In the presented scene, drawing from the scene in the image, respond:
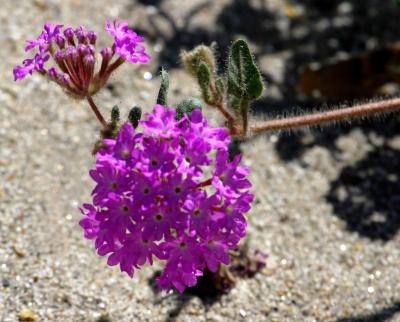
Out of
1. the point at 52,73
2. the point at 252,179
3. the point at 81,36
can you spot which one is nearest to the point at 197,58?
the point at 81,36

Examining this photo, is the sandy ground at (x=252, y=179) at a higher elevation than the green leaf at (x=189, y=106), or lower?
lower

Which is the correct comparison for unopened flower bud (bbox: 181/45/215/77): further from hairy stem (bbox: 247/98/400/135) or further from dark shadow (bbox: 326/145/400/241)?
dark shadow (bbox: 326/145/400/241)

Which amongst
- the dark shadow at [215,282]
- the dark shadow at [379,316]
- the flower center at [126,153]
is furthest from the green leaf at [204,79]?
the dark shadow at [379,316]

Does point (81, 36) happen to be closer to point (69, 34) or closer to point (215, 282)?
point (69, 34)

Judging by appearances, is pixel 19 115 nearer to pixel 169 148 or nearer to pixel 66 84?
pixel 66 84

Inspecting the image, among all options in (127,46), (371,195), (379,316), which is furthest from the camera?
(371,195)

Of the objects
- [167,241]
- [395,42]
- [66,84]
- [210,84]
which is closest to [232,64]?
[210,84]

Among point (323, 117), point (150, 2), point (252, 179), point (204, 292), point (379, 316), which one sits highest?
point (323, 117)

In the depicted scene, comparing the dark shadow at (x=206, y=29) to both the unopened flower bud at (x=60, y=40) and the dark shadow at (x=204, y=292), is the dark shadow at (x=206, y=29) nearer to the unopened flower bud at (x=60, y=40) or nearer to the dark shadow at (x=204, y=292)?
the dark shadow at (x=204, y=292)
